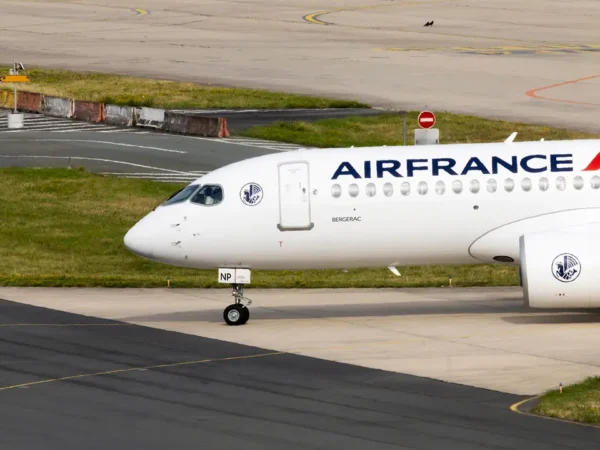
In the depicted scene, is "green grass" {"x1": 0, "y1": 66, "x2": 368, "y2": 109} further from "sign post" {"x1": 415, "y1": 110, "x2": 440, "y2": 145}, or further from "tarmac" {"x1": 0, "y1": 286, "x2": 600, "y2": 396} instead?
"tarmac" {"x1": 0, "y1": 286, "x2": 600, "y2": 396}

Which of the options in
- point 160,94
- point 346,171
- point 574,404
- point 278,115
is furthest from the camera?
point 160,94

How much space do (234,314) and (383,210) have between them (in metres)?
5.05

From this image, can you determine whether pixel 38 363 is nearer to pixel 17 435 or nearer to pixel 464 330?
pixel 17 435

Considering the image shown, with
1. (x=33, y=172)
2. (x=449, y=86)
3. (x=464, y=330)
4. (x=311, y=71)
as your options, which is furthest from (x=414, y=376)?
(x=311, y=71)

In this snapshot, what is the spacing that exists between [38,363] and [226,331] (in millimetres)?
5755

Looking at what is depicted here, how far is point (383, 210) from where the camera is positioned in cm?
3653

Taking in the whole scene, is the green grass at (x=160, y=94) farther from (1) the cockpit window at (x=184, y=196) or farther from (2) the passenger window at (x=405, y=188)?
(2) the passenger window at (x=405, y=188)

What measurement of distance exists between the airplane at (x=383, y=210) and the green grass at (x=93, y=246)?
7.83 meters

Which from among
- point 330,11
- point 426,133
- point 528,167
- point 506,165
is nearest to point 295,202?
point 506,165

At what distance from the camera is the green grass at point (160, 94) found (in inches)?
3118

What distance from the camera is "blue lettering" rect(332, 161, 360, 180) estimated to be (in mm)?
36750

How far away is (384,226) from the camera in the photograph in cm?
3659

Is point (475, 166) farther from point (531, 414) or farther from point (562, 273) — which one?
point (531, 414)

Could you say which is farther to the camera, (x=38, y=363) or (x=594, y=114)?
A: (x=594, y=114)
